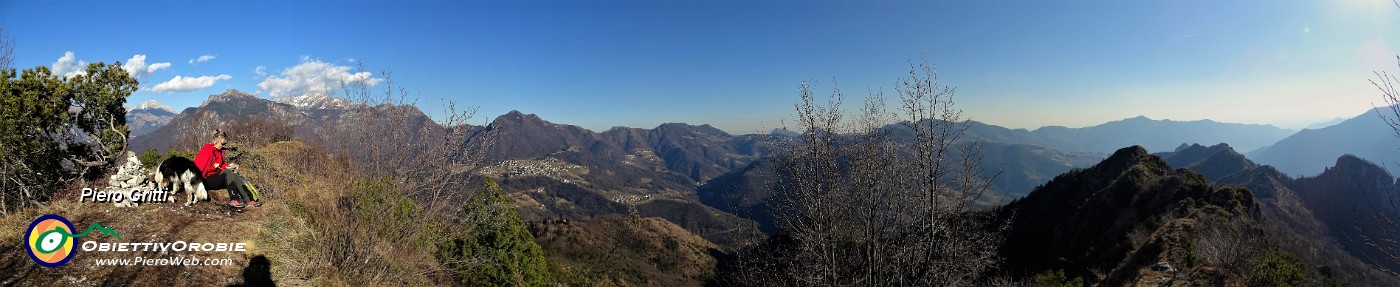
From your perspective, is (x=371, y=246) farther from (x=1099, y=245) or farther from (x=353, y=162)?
(x=1099, y=245)

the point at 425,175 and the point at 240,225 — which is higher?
the point at 425,175

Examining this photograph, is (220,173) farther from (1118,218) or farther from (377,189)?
(1118,218)

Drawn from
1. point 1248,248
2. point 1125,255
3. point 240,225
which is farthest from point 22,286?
point 1125,255

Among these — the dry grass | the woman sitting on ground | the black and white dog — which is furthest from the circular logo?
the dry grass

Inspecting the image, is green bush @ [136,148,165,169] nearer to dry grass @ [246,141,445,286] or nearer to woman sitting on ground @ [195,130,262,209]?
woman sitting on ground @ [195,130,262,209]

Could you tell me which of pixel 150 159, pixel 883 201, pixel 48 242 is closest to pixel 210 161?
pixel 48 242

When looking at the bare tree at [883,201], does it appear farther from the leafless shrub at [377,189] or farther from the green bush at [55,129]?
the green bush at [55,129]
